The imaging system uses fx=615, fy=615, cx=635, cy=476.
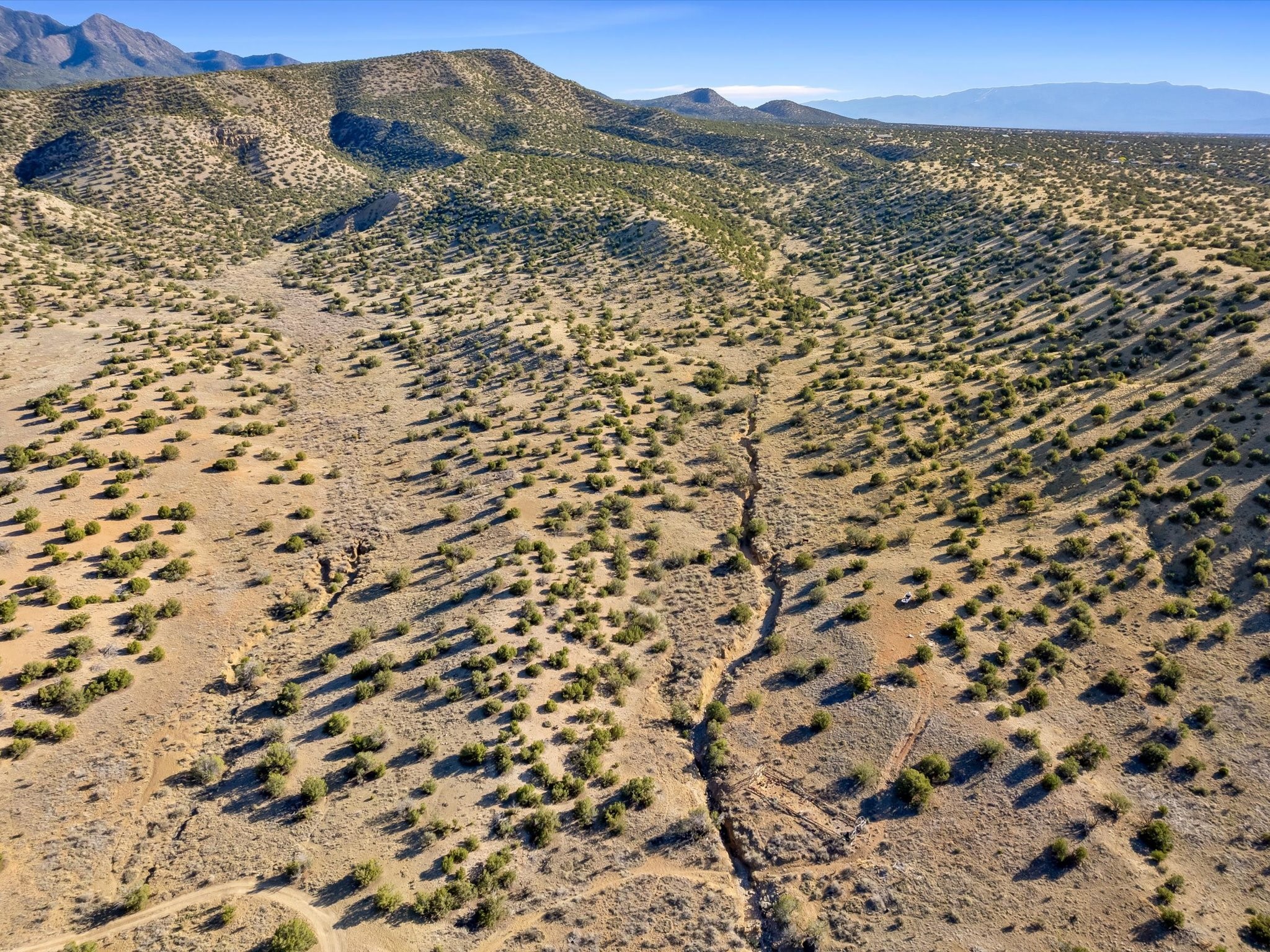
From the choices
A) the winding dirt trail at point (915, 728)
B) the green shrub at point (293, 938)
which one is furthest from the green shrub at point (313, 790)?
the winding dirt trail at point (915, 728)

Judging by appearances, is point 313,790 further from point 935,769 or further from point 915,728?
point 915,728

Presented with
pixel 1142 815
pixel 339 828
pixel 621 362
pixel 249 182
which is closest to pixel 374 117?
pixel 249 182

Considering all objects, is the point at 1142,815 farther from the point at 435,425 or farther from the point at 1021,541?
the point at 435,425

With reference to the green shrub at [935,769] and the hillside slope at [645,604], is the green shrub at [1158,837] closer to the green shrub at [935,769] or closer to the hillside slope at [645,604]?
the hillside slope at [645,604]

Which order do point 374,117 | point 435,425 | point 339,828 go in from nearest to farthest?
point 339,828, point 435,425, point 374,117

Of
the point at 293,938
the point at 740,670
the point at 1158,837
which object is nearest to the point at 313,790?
the point at 293,938

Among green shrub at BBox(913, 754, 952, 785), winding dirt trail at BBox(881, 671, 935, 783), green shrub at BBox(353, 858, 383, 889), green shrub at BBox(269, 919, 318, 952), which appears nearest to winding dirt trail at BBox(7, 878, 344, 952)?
green shrub at BBox(269, 919, 318, 952)

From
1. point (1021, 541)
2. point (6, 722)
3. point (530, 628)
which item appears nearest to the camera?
point (6, 722)

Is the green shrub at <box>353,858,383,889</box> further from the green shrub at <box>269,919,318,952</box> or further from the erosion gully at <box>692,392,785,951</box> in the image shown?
the erosion gully at <box>692,392,785,951</box>

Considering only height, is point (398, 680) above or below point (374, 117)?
below
